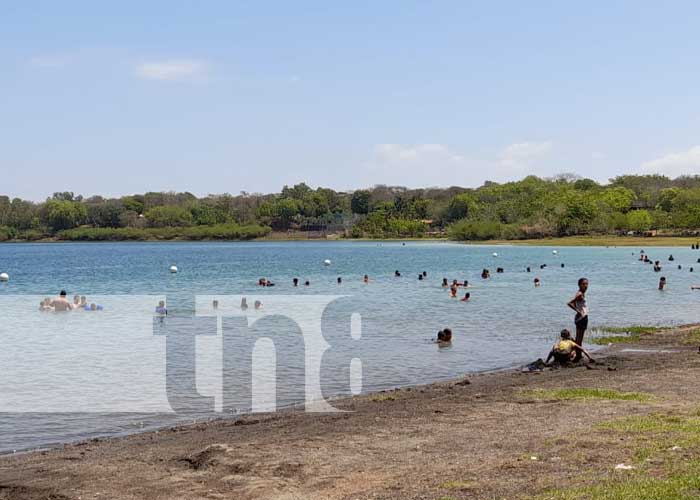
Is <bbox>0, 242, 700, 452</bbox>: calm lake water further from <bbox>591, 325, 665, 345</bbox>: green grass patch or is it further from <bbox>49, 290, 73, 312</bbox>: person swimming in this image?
<bbox>591, 325, 665, 345</bbox>: green grass patch

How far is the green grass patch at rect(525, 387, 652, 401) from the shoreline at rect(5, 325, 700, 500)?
1.9 inches

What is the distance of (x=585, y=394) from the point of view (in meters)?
15.8

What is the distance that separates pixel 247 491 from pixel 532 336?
2122 cm

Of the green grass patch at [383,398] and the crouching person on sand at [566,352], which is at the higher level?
the crouching person on sand at [566,352]

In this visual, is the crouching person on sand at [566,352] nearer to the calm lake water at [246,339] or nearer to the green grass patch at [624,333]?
the calm lake water at [246,339]

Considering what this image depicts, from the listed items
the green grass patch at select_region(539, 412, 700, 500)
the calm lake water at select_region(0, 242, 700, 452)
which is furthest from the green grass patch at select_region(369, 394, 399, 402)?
the green grass patch at select_region(539, 412, 700, 500)

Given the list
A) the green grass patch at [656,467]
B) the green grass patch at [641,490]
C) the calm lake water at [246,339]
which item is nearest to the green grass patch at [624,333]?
the calm lake water at [246,339]

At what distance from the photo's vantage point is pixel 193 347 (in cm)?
2762

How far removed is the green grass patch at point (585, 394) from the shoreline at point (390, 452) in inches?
1.9

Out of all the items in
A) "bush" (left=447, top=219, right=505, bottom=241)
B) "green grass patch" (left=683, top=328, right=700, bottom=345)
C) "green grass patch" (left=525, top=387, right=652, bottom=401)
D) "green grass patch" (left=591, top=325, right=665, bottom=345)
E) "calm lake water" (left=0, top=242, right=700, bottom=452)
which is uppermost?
"bush" (left=447, top=219, right=505, bottom=241)

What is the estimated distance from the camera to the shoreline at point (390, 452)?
10.1m

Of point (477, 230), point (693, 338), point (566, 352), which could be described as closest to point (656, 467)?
point (566, 352)

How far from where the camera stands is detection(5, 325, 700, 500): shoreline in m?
10.1

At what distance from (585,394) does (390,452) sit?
5.40m
